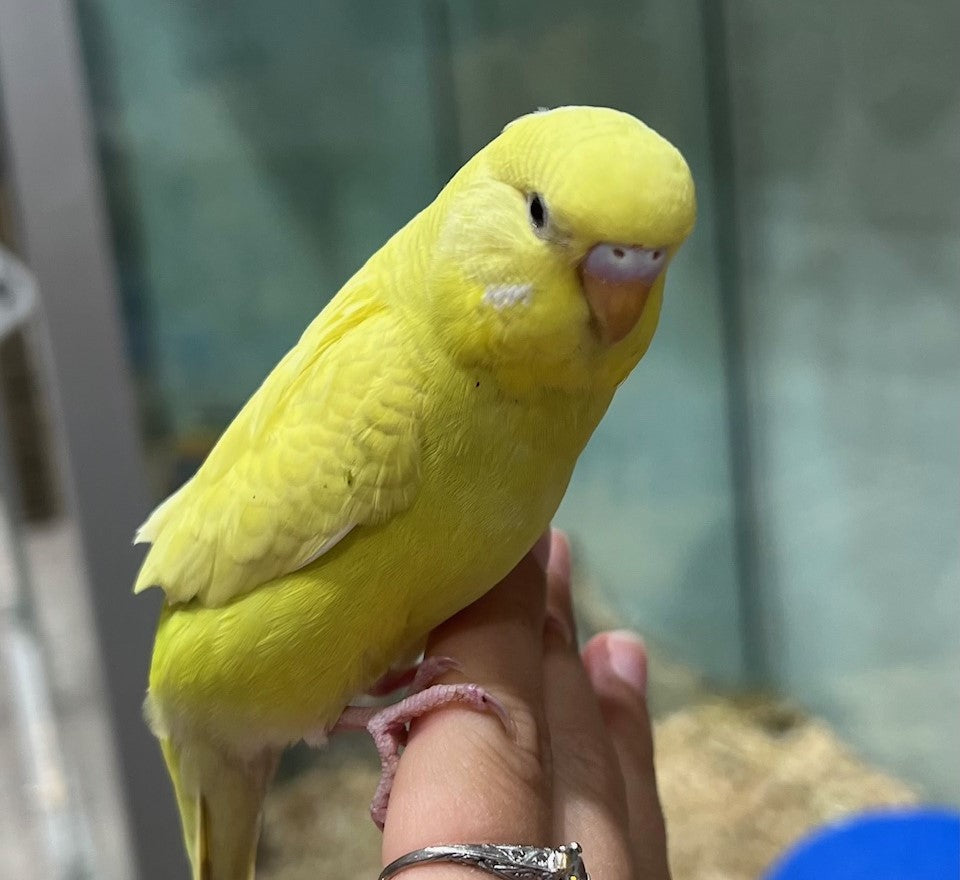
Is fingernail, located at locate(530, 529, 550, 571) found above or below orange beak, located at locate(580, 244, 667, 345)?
below

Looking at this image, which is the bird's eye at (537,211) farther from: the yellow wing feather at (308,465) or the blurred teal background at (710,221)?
the blurred teal background at (710,221)

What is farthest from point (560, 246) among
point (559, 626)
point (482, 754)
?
point (559, 626)

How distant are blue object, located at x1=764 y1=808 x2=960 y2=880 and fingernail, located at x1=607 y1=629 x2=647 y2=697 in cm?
51

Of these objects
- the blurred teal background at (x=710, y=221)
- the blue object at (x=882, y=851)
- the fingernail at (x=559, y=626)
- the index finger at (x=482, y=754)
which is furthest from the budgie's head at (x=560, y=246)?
the blue object at (x=882, y=851)

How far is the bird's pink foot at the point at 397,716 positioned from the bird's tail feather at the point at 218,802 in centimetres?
13

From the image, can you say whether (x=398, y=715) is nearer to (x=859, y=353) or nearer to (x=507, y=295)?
(x=507, y=295)

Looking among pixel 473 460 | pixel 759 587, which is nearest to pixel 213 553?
pixel 473 460

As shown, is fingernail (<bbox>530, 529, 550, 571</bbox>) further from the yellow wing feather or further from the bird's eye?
the bird's eye

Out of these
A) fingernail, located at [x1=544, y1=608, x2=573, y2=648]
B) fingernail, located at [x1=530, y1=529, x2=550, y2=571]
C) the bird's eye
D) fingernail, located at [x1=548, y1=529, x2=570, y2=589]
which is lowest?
fingernail, located at [x1=544, y1=608, x2=573, y2=648]

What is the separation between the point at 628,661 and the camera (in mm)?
1058

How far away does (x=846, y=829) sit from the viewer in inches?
54.3

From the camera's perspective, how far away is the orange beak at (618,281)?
0.56 meters

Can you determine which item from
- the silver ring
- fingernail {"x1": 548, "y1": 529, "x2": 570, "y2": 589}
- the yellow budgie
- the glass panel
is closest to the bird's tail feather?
the yellow budgie

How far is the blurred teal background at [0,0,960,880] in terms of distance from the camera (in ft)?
4.59
